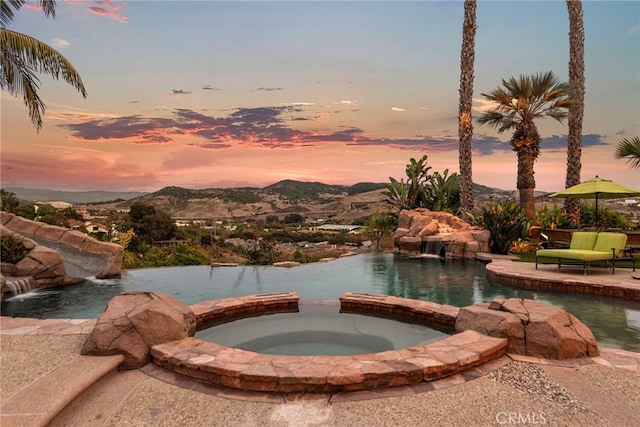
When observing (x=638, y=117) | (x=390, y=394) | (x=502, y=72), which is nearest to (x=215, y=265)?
(x=390, y=394)

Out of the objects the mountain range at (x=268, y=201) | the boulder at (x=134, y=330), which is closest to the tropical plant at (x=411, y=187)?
the boulder at (x=134, y=330)

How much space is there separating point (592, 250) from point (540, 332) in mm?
6627

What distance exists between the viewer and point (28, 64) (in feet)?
29.7

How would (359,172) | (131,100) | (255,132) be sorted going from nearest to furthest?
(131,100), (255,132), (359,172)

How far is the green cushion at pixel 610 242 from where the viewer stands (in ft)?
27.6

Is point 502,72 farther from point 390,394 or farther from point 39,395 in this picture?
point 39,395

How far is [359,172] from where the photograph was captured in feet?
84.2

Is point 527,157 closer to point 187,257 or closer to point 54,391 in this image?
point 187,257

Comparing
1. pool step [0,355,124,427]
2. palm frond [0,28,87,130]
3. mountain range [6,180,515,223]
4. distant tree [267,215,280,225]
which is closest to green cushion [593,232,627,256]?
pool step [0,355,124,427]

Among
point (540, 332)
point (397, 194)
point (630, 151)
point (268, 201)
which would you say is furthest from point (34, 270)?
point (268, 201)

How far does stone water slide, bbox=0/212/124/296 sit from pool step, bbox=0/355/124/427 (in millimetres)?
5934

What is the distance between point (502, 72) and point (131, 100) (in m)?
16.2

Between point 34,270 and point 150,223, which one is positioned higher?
point 150,223

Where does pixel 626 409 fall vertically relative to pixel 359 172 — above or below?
below
